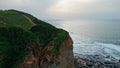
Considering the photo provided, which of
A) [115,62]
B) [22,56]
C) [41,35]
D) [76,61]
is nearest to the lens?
[22,56]

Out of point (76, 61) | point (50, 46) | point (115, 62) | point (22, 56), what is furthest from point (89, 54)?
point (22, 56)

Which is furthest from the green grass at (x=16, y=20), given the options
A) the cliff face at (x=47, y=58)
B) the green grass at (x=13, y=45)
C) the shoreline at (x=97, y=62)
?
the shoreline at (x=97, y=62)

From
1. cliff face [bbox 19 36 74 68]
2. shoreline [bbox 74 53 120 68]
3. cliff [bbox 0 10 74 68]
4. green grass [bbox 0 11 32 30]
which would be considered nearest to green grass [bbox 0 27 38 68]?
cliff [bbox 0 10 74 68]

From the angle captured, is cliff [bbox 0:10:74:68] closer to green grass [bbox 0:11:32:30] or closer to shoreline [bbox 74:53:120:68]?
green grass [bbox 0:11:32:30]

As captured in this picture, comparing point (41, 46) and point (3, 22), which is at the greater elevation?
point (3, 22)

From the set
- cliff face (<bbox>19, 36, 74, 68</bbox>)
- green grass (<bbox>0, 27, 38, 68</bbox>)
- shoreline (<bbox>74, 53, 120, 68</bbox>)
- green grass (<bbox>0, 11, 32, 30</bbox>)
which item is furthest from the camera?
shoreline (<bbox>74, 53, 120, 68</bbox>)

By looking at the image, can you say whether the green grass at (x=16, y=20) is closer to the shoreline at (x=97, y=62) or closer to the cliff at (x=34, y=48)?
the cliff at (x=34, y=48)

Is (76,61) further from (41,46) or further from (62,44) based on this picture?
(41,46)

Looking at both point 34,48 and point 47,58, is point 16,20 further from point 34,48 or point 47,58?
point 34,48
